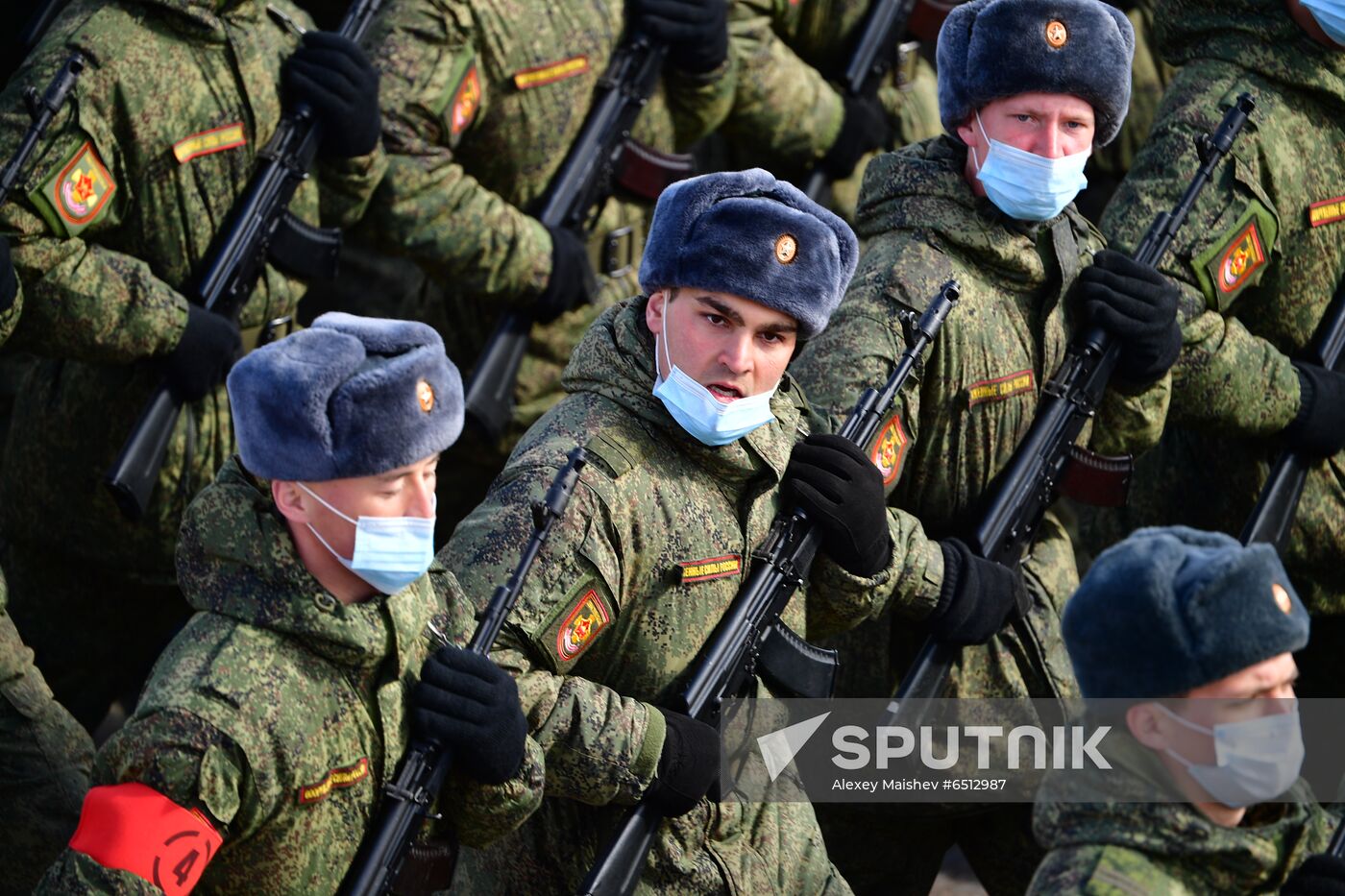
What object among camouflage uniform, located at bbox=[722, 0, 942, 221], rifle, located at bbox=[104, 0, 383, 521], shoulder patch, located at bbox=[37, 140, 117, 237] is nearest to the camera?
shoulder patch, located at bbox=[37, 140, 117, 237]

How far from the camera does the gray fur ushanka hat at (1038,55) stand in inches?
224

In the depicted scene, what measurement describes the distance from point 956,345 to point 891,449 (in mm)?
361

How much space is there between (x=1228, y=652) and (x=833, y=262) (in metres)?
1.52

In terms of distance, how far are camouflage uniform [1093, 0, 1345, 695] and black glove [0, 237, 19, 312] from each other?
9.61 feet

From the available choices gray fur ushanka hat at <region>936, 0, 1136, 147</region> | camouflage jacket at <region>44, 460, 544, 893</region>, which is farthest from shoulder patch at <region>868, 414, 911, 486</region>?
camouflage jacket at <region>44, 460, 544, 893</region>

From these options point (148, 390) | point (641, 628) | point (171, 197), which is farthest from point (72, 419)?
point (641, 628)

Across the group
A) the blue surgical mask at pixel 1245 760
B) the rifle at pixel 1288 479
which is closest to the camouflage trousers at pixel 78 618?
the rifle at pixel 1288 479

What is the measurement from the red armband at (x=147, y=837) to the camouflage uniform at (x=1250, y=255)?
336cm

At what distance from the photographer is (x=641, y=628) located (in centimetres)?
494

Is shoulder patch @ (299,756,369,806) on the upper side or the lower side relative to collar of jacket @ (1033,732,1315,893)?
lower

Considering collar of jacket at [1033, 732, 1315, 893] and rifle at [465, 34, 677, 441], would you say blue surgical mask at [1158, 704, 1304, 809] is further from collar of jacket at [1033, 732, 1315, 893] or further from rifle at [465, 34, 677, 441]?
rifle at [465, 34, 677, 441]

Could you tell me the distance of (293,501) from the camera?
418 centimetres

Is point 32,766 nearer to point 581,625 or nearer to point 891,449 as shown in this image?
point 581,625

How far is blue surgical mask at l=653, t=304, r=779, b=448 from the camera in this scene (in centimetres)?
488
